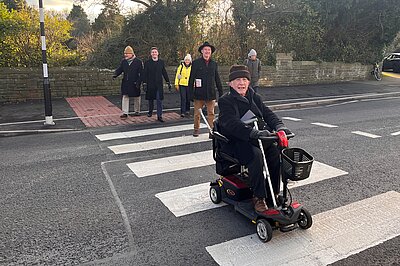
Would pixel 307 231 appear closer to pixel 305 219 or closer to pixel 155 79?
pixel 305 219

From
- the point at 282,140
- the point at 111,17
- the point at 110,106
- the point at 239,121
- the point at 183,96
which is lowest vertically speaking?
the point at 110,106

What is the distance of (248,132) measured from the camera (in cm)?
396

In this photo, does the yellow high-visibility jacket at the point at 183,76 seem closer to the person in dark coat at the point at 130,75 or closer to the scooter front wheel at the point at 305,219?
the person in dark coat at the point at 130,75

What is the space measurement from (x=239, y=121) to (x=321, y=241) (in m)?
1.52

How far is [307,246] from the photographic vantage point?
3715 mm

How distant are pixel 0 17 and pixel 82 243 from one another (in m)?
11.7

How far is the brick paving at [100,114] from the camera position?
1003 centimetres

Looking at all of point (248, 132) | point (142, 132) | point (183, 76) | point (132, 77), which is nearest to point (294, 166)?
point (248, 132)

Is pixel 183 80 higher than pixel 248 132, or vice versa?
pixel 183 80

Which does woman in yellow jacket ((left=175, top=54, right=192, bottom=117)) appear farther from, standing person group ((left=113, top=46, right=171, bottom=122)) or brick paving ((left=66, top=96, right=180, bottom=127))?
standing person group ((left=113, top=46, right=171, bottom=122))

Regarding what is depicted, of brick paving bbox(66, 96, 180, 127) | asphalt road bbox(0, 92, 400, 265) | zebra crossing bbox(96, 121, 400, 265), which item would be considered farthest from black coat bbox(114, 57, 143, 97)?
zebra crossing bbox(96, 121, 400, 265)

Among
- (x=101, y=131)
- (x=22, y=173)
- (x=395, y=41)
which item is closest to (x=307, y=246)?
(x=22, y=173)

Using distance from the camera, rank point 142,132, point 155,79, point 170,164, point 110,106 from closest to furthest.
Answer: point 170,164, point 142,132, point 155,79, point 110,106

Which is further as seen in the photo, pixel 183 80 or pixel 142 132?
pixel 183 80
